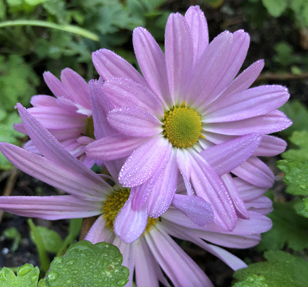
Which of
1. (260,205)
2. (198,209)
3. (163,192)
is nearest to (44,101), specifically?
(163,192)

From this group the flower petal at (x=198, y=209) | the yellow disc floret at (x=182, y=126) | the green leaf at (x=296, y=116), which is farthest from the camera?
the green leaf at (x=296, y=116)

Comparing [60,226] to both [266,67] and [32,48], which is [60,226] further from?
[266,67]

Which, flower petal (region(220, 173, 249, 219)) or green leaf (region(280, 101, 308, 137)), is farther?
green leaf (region(280, 101, 308, 137))

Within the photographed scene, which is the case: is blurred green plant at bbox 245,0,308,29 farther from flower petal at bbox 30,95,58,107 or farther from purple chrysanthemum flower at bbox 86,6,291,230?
flower petal at bbox 30,95,58,107

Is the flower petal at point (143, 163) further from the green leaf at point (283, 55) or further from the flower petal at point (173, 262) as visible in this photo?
the green leaf at point (283, 55)

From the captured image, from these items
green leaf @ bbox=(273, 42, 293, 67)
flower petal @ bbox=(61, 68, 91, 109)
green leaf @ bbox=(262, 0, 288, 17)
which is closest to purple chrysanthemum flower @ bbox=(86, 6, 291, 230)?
flower petal @ bbox=(61, 68, 91, 109)

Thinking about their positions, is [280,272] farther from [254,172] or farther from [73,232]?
[73,232]

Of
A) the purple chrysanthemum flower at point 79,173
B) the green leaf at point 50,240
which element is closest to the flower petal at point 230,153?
the purple chrysanthemum flower at point 79,173

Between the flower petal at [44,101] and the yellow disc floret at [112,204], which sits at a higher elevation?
the flower petal at [44,101]
